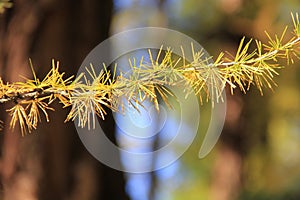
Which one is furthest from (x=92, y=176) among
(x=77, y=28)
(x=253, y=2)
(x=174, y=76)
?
(x=253, y=2)

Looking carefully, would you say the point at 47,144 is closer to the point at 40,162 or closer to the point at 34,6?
the point at 40,162

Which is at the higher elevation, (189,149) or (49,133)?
(189,149)

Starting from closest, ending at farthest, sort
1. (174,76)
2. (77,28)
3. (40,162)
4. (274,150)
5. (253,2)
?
(174,76), (40,162), (77,28), (253,2), (274,150)

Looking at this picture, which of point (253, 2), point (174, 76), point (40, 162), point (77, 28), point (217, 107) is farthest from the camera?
point (253, 2)

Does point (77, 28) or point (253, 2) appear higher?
point (253, 2)

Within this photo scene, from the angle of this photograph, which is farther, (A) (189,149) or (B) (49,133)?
(A) (189,149)
